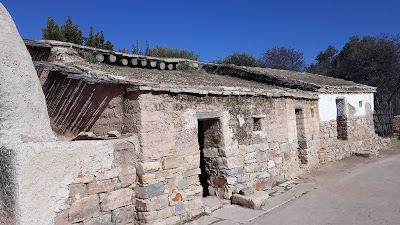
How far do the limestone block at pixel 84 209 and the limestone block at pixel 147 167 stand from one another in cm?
81

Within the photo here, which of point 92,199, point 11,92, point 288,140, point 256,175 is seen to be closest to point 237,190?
point 256,175

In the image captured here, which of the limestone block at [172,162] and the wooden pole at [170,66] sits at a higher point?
the wooden pole at [170,66]

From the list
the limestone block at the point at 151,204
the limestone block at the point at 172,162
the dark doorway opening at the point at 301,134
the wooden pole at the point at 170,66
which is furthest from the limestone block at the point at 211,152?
the dark doorway opening at the point at 301,134

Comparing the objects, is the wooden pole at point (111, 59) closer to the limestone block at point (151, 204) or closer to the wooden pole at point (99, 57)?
the wooden pole at point (99, 57)

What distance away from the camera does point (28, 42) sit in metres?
6.30

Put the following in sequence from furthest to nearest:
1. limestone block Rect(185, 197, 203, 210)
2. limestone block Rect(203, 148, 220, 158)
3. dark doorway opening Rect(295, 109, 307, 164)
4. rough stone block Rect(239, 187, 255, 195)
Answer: dark doorway opening Rect(295, 109, 307, 164)
limestone block Rect(203, 148, 220, 158)
rough stone block Rect(239, 187, 255, 195)
limestone block Rect(185, 197, 203, 210)

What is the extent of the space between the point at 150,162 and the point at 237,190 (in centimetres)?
250

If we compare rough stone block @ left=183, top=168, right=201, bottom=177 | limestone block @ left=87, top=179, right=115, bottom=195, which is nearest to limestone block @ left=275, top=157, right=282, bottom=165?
rough stone block @ left=183, top=168, right=201, bottom=177

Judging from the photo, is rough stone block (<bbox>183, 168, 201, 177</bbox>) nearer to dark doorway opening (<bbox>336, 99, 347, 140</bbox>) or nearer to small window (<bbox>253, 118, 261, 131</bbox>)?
small window (<bbox>253, 118, 261, 131</bbox>)

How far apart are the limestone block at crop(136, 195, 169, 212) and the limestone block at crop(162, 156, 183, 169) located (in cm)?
50

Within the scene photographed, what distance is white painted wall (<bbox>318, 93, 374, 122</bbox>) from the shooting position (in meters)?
11.2

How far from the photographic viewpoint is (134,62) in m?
8.65

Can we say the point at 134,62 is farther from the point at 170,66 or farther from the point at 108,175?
the point at 108,175

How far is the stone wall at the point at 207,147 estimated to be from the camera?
4989mm
